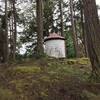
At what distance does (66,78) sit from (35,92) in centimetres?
174

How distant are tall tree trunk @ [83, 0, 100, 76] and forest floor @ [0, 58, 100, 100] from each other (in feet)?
1.91

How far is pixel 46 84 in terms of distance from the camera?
8273mm

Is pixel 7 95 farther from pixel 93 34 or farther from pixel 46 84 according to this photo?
pixel 93 34

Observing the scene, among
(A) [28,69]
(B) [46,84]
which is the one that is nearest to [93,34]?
(B) [46,84]

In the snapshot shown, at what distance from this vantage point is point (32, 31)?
31547mm

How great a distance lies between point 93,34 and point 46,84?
223 centimetres

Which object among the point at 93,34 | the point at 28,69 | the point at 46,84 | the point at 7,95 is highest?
the point at 93,34

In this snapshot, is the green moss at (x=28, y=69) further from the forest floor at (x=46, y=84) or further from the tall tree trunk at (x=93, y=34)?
the tall tree trunk at (x=93, y=34)

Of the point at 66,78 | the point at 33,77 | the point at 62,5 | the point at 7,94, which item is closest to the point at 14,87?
the point at 7,94

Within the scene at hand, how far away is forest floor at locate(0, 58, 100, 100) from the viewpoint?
7430mm

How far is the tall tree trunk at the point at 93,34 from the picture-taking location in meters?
8.59

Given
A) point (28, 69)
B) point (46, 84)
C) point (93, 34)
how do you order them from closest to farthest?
point (46, 84), point (93, 34), point (28, 69)

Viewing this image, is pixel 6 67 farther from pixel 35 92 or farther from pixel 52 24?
pixel 52 24

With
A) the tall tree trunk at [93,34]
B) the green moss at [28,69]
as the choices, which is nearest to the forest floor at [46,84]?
the green moss at [28,69]
